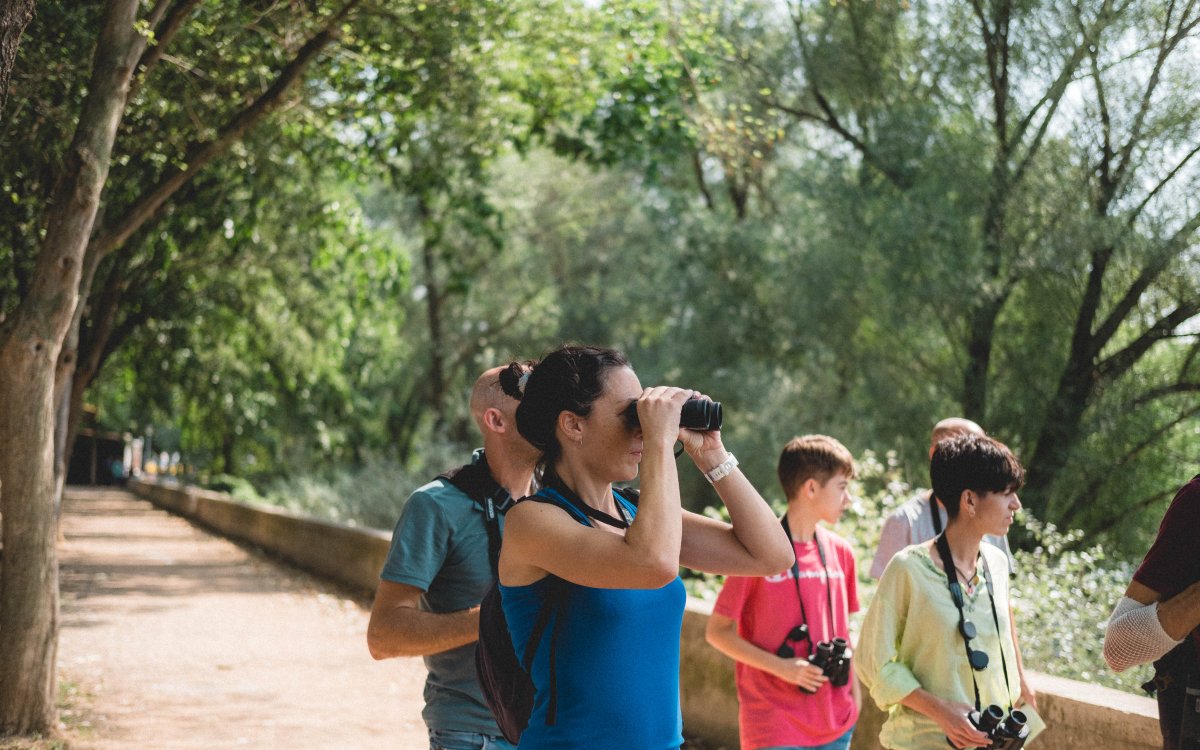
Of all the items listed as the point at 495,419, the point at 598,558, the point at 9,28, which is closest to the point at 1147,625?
the point at 598,558

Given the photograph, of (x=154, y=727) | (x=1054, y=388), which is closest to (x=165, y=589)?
(x=154, y=727)

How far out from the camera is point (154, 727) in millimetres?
8219

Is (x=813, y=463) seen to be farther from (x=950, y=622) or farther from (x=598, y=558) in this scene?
(x=598, y=558)

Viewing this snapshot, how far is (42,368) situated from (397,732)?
10.9ft

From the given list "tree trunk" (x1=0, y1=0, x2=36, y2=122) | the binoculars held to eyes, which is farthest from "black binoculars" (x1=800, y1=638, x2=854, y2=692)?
"tree trunk" (x1=0, y1=0, x2=36, y2=122)

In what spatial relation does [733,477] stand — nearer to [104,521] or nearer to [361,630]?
[361,630]

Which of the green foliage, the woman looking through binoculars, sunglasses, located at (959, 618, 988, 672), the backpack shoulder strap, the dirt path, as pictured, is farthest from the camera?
the dirt path

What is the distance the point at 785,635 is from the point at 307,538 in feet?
46.9

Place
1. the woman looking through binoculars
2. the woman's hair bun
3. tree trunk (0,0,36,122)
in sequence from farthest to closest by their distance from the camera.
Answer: tree trunk (0,0,36,122)
the woman's hair bun
the woman looking through binoculars

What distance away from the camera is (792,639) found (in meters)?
4.66

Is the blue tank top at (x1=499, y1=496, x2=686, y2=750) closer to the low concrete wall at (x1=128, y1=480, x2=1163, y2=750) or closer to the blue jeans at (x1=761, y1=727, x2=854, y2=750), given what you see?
the blue jeans at (x1=761, y1=727, x2=854, y2=750)

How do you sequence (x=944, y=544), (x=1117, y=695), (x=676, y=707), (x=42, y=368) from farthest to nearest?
(x=42, y=368) < (x=1117, y=695) < (x=944, y=544) < (x=676, y=707)

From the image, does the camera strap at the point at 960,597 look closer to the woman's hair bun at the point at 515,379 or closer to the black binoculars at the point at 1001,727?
the black binoculars at the point at 1001,727

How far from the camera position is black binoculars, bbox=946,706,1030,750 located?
3.44 m
